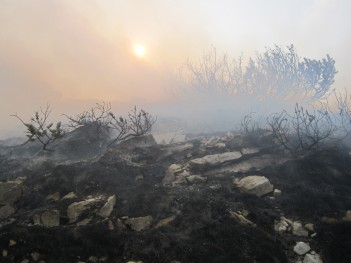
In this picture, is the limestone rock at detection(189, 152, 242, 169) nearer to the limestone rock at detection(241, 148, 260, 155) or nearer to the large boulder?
the limestone rock at detection(241, 148, 260, 155)

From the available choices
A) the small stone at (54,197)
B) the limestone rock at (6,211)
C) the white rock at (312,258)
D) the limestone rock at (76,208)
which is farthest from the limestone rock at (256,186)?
the limestone rock at (6,211)

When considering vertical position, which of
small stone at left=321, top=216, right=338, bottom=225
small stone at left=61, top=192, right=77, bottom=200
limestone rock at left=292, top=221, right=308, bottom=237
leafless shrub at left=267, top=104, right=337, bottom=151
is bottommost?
limestone rock at left=292, top=221, right=308, bottom=237

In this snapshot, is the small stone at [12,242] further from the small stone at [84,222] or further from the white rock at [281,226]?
the white rock at [281,226]

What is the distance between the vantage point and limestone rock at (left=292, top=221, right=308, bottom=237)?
6199mm

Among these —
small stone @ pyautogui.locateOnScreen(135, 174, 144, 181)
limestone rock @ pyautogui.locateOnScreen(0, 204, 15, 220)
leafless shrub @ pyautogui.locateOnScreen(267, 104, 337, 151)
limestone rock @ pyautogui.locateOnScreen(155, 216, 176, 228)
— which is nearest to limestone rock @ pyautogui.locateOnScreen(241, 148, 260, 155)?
leafless shrub @ pyautogui.locateOnScreen(267, 104, 337, 151)

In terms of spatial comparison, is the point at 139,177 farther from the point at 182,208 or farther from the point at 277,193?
the point at 277,193

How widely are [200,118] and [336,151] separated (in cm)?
2742

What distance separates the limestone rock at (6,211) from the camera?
24.4ft

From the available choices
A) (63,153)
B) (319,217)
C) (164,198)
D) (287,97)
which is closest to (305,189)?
(319,217)

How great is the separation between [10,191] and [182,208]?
5.06 meters

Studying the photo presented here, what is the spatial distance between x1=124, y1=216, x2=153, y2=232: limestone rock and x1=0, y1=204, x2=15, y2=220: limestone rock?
3.32 meters

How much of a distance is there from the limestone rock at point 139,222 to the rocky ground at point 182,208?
1.2 inches

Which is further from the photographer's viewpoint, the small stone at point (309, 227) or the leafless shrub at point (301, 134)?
the leafless shrub at point (301, 134)

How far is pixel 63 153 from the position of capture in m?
14.0
